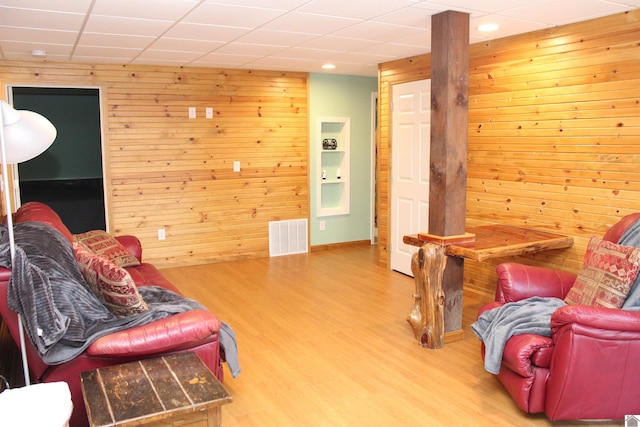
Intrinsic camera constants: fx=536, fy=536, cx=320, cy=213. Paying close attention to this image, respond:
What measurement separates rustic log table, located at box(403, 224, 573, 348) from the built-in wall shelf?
3.25 metres

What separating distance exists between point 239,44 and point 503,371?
3426mm

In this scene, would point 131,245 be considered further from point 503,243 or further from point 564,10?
point 564,10

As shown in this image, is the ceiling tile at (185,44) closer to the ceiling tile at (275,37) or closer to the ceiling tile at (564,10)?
the ceiling tile at (275,37)

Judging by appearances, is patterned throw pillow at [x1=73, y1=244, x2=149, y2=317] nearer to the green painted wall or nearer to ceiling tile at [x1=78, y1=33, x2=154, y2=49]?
ceiling tile at [x1=78, y1=33, x2=154, y2=49]

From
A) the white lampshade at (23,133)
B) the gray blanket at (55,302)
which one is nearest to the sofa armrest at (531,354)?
the gray blanket at (55,302)

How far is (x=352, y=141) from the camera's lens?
7.18m

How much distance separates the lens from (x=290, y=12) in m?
3.58

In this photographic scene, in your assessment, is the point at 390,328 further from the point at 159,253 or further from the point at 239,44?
the point at 159,253

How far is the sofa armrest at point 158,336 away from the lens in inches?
96.3

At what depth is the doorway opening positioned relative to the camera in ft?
32.9

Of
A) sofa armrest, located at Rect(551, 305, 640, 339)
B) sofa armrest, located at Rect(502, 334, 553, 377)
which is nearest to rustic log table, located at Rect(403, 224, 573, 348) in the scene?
sofa armrest, located at Rect(502, 334, 553, 377)

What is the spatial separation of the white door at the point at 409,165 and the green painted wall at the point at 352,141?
136 centimetres

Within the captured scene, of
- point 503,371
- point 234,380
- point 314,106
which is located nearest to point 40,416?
point 234,380

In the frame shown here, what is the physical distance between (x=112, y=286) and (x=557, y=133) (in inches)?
133
